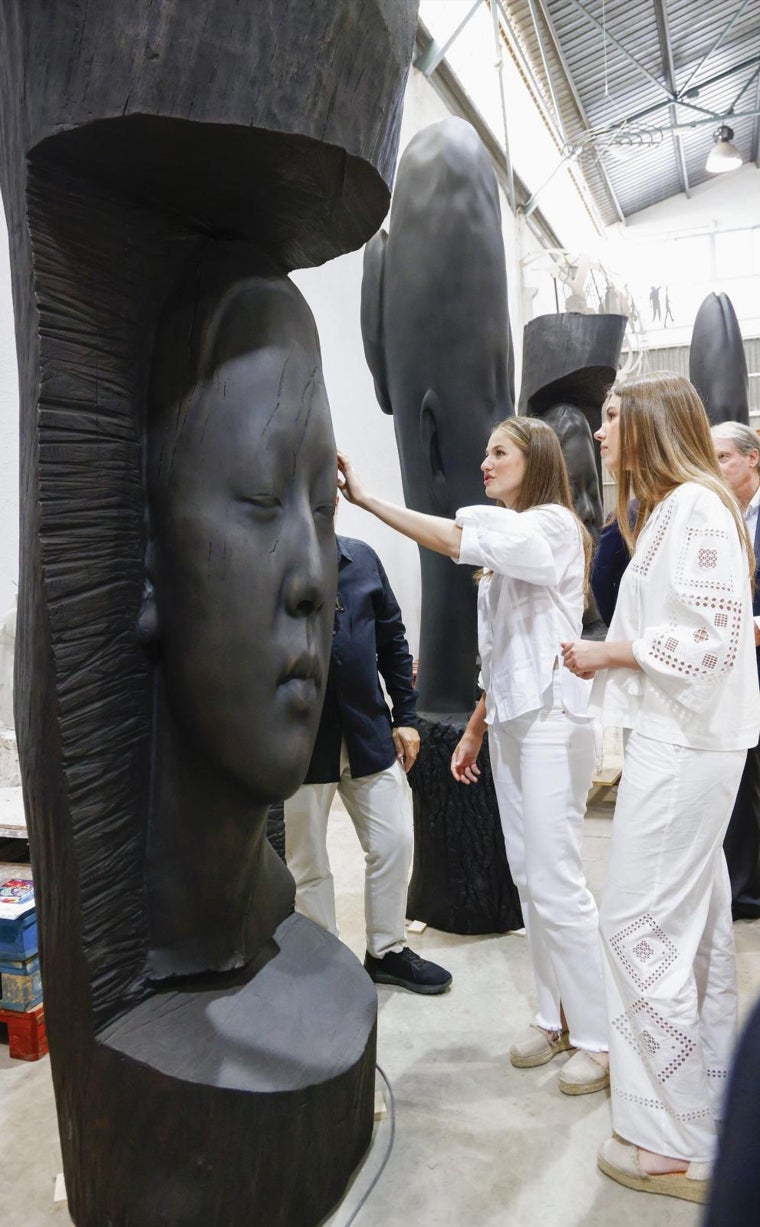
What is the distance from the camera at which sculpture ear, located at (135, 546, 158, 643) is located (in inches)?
60.8

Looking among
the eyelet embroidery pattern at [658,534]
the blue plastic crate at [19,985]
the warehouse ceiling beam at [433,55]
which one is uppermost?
the warehouse ceiling beam at [433,55]

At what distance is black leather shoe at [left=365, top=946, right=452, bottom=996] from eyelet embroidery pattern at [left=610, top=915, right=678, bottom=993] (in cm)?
102

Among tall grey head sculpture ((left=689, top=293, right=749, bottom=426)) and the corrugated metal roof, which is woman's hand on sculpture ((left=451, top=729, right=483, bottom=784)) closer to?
tall grey head sculpture ((left=689, top=293, right=749, bottom=426))

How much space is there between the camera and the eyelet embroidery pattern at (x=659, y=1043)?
1.83 metres

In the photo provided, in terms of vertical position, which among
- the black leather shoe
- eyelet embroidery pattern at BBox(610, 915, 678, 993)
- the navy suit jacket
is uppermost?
the navy suit jacket

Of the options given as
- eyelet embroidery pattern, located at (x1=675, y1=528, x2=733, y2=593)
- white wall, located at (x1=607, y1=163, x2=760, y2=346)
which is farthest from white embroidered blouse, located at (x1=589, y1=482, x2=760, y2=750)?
white wall, located at (x1=607, y1=163, x2=760, y2=346)

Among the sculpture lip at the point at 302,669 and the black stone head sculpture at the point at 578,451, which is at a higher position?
the black stone head sculpture at the point at 578,451

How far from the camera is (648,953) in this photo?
1840 mm

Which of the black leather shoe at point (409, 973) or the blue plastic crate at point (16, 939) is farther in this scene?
the black leather shoe at point (409, 973)

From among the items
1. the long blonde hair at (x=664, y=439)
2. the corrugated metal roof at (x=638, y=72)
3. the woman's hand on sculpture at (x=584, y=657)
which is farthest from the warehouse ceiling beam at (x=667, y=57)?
the woman's hand on sculpture at (x=584, y=657)

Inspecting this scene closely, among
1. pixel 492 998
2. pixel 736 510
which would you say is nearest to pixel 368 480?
pixel 492 998

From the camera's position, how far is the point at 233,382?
149 centimetres

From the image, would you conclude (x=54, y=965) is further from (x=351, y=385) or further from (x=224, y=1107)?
(x=351, y=385)

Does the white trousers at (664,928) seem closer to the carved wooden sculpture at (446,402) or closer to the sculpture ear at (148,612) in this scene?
the sculpture ear at (148,612)
